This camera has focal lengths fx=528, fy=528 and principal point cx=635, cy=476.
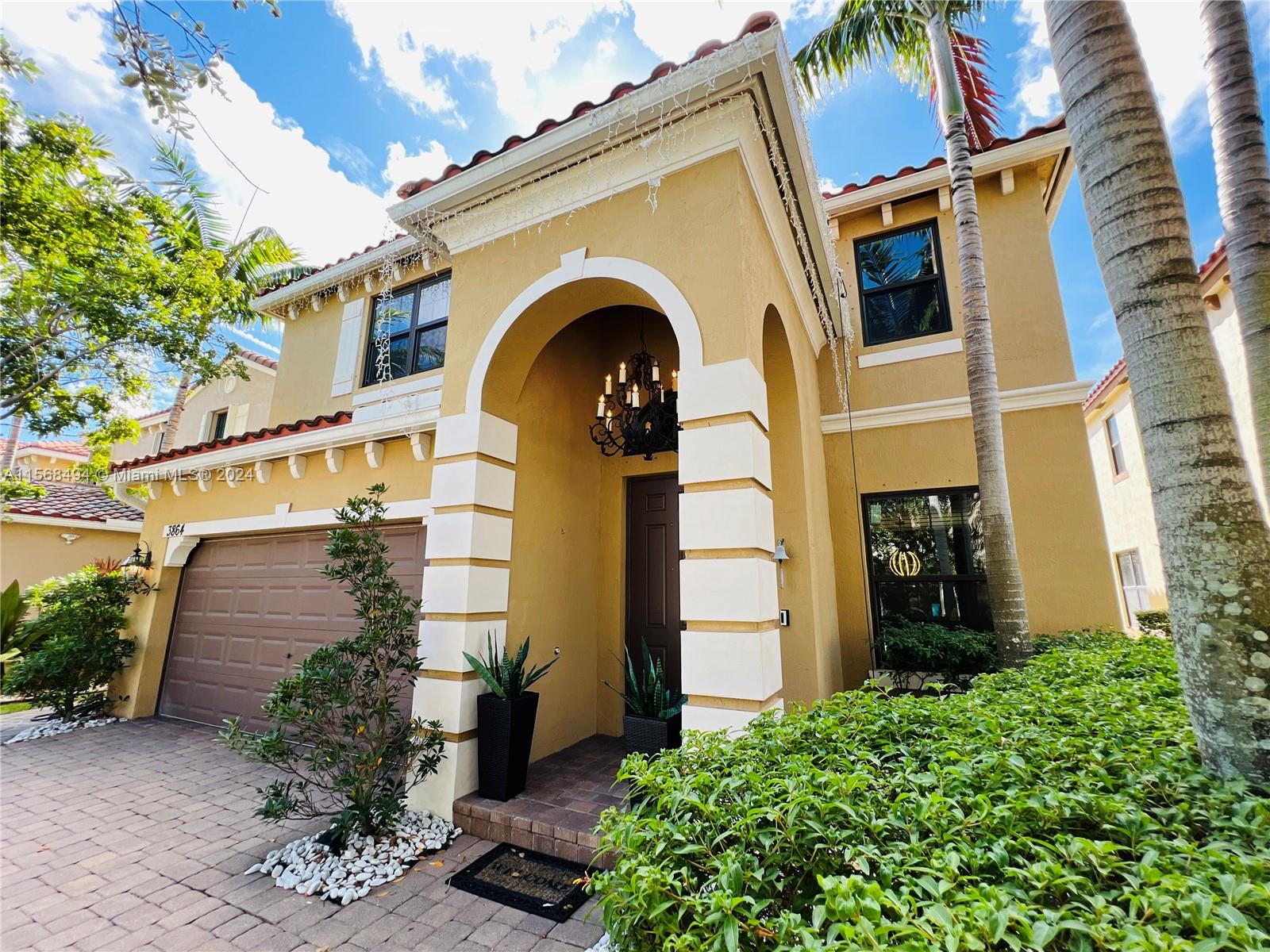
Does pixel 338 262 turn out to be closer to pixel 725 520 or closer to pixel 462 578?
pixel 462 578

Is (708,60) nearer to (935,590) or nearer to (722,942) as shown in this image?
(722,942)

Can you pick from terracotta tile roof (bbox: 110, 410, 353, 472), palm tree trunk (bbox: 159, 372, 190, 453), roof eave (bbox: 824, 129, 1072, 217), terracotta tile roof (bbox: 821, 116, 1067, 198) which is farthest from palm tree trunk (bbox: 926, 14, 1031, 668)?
palm tree trunk (bbox: 159, 372, 190, 453)

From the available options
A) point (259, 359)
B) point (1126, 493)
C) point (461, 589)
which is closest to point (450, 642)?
point (461, 589)

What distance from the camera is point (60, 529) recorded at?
39.4ft

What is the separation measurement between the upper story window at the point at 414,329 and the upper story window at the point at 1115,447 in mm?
14384

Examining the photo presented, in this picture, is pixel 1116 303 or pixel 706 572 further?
pixel 706 572

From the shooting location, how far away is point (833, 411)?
6977 millimetres

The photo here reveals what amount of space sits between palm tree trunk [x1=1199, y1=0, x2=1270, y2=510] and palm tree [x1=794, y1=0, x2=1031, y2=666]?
1.97m

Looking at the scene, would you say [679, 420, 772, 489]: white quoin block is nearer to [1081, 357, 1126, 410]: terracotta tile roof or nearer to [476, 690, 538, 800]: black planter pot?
[476, 690, 538, 800]: black planter pot

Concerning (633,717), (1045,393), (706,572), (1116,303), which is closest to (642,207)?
(706,572)

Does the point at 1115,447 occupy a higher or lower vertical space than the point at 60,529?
higher

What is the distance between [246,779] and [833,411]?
7.80m

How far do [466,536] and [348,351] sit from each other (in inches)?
236

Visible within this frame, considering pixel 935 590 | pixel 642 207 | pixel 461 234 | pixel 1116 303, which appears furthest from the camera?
pixel 935 590
